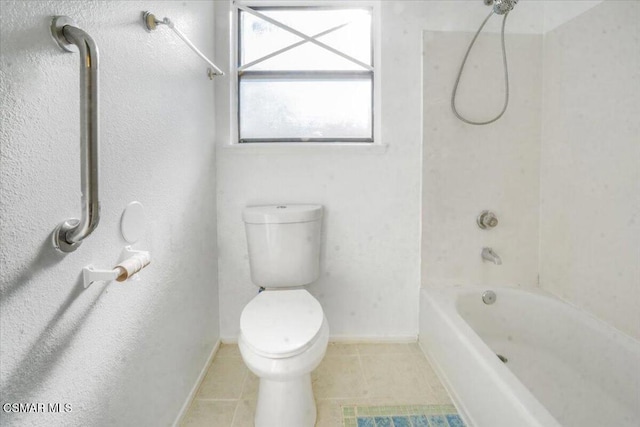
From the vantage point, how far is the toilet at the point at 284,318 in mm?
1035

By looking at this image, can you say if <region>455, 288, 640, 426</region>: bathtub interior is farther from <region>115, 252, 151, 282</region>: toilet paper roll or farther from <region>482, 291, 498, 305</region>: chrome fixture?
<region>115, 252, 151, 282</region>: toilet paper roll

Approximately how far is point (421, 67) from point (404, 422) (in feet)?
5.40

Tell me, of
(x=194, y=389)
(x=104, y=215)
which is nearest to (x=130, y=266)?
(x=104, y=215)

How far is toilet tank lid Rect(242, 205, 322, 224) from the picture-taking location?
4.89 feet

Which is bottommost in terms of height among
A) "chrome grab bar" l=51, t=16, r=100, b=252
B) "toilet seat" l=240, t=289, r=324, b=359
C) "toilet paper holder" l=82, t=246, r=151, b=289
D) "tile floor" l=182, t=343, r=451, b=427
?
"tile floor" l=182, t=343, r=451, b=427

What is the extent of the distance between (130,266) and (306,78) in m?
1.45

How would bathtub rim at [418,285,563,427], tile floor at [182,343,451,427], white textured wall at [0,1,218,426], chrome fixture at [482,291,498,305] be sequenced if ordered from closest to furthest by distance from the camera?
white textured wall at [0,1,218,426]
bathtub rim at [418,285,563,427]
tile floor at [182,343,451,427]
chrome fixture at [482,291,498,305]

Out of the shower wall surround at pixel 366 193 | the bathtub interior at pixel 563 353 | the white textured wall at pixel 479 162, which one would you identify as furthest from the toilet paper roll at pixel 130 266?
the bathtub interior at pixel 563 353

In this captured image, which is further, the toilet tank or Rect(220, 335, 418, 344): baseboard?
Rect(220, 335, 418, 344): baseboard

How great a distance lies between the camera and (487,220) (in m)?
1.69

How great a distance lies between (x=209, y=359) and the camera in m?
1.60

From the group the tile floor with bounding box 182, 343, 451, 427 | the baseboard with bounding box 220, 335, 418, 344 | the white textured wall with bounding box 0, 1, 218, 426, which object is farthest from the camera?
the baseboard with bounding box 220, 335, 418, 344

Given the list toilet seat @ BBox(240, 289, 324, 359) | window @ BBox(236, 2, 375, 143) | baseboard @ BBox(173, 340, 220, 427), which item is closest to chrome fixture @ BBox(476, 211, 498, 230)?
window @ BBox(236, 2, 375, 143)

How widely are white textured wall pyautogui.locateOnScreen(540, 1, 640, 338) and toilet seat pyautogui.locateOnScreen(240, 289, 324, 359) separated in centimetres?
120
